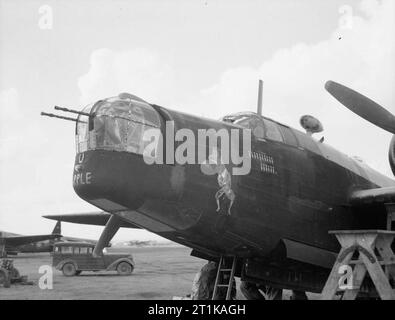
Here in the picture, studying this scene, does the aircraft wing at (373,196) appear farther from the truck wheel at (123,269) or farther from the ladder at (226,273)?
the truck wheel at (123,269)

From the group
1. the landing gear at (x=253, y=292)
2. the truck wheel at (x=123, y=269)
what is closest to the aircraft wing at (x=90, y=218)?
the landing gear at (x=253, y=292)

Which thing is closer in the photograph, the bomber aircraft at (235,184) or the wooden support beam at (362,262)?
the wooden support beam at (362,262)

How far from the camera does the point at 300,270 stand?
10.7 meters

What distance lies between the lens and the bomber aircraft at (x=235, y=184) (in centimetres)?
783

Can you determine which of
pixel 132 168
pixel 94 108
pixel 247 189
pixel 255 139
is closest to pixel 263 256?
pixel 247 189

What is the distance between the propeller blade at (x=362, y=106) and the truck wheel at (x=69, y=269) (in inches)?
881

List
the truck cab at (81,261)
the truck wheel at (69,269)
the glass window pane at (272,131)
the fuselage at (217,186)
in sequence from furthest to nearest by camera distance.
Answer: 1. the truck cab at (81,261)
2. the truck wheel at (69,269)
3. the glass window pane at (272,131)
4. the fuselage at (217,186)

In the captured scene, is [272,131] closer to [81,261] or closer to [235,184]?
[235,184]

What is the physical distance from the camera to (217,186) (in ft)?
28.3

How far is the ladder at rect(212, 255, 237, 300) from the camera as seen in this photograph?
988 cm

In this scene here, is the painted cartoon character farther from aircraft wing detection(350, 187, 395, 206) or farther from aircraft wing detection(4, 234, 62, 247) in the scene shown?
aircraft wing detection(4, 234, 62, 247)

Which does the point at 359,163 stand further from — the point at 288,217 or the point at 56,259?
the point at 56,259

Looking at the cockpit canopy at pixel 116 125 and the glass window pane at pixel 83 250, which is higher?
the cockpit canopy at pixel 116 125

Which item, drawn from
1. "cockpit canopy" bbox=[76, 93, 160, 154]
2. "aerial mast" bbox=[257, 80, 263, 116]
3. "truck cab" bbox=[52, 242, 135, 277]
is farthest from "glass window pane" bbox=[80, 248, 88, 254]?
"cockpit canopy" bbox=[76, 93, 160, 154]
